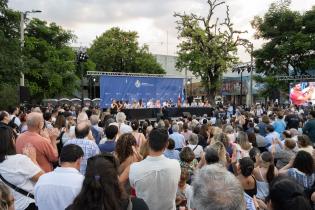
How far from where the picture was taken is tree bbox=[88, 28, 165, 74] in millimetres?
64250

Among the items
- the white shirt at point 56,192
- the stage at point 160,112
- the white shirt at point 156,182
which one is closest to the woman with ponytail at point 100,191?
the white shirt at point 56,192

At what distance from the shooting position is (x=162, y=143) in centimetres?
450

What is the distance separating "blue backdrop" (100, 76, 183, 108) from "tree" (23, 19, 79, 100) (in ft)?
41.8

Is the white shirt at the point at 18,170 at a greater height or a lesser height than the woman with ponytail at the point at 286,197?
lesser

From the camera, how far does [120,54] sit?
64062 mm

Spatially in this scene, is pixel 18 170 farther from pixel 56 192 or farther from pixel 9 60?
pixel 9 60

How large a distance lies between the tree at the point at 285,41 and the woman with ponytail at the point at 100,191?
39501mm

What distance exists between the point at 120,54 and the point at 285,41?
93.0ft

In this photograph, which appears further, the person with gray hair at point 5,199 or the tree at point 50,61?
the tree at point 50,61

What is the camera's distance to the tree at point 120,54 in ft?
211

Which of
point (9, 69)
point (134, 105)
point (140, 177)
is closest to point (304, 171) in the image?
point (140, 177)

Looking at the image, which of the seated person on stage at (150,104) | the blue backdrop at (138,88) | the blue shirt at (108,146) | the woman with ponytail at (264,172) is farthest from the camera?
the seated person on stage at (150,104)

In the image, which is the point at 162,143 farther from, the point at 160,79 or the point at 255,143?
the point at 160,79

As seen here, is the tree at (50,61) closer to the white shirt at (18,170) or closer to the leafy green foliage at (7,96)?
the leafy green foliage at (7,96)
